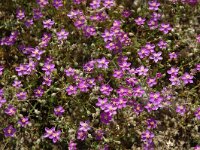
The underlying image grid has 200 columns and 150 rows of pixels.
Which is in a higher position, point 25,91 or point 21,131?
point 25,91

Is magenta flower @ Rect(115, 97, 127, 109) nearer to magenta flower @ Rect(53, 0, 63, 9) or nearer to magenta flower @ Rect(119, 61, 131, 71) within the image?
magenta flower @ Rect(119, 61, 131, 71)

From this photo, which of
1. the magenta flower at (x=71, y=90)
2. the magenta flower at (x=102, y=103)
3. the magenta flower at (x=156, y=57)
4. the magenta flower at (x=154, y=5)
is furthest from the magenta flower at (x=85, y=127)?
the magenta flower at (x=154, y=5)

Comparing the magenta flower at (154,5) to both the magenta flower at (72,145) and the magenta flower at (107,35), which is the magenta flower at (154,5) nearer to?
the magenta flower at (107,35)

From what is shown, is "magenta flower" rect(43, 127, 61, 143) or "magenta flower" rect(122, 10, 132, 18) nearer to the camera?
"magenta flower" rect(43, 127, 61, 143)

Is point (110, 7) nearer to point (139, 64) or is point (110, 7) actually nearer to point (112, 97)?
point (139, 64)

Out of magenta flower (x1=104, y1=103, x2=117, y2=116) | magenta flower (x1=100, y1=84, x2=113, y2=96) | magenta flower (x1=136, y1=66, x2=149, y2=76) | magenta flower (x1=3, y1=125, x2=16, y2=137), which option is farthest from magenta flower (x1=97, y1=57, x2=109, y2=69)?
magenta flower (x1=3, y1=125, x2=16, y2=137)

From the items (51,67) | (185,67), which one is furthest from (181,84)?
(51,67)

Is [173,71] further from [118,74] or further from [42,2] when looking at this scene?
[42,2]

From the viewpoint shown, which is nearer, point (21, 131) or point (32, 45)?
point (21, 131)

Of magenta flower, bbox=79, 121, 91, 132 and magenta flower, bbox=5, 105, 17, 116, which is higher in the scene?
magenta flower, bbox=5, 105, 17, 116
